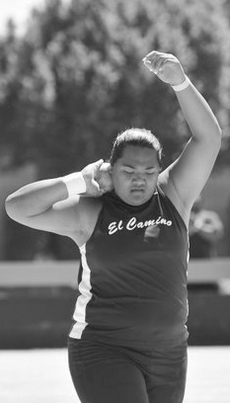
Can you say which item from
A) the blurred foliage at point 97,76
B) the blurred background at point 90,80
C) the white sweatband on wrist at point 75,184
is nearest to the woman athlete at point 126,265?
the white sweatband on wrist at point 75,184

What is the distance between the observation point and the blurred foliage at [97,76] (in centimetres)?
2648

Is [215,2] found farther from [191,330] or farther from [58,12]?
[191,330]

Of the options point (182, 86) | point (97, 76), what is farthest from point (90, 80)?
point (182, 86)

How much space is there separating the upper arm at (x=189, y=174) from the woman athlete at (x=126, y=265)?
1cm

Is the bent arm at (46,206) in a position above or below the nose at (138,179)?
below

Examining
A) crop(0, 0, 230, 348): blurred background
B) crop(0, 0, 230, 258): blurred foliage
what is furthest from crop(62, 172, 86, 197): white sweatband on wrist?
crop(0, 0, 230, 258): blurred foliage

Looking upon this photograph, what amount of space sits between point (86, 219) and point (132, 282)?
375 mm

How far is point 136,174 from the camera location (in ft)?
15.7

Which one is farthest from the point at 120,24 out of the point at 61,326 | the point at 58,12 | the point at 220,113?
the point at 61,326

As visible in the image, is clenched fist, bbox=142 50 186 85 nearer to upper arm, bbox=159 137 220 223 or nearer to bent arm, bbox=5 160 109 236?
upper arm, bbox=159 137 220 223

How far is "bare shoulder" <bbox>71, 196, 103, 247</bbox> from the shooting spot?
4.81 m

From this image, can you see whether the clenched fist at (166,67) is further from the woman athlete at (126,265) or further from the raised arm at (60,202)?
the raised arm at (60,202)

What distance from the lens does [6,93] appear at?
2852 cm

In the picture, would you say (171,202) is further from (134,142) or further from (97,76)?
(97,76)
